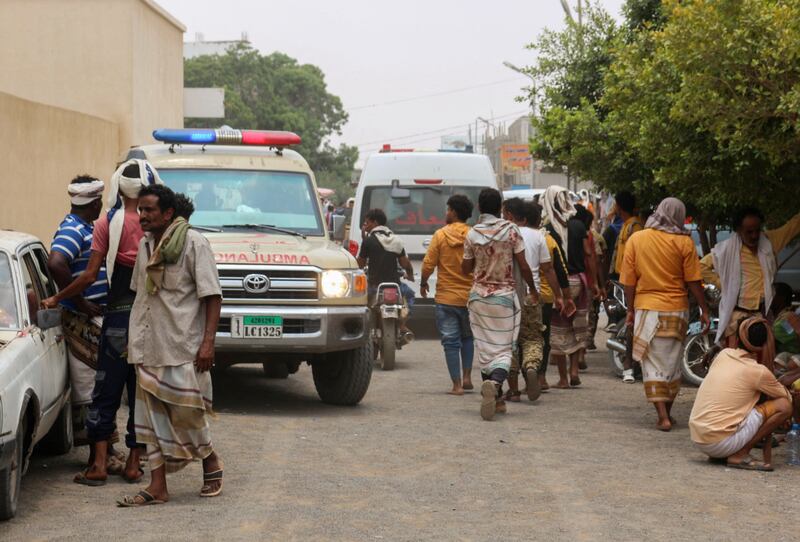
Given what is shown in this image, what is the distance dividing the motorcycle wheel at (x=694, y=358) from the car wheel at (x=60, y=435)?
6794 millimetres

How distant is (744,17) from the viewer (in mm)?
9398

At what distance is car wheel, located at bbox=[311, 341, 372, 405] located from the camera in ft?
36.7

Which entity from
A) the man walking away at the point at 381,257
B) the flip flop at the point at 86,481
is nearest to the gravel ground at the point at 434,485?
the flip flop at the point at 86,481

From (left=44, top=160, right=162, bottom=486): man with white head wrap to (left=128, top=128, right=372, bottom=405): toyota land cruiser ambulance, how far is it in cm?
250

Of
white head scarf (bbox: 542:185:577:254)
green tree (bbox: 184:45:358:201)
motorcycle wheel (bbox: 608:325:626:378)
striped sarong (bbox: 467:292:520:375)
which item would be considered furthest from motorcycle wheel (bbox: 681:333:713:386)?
A: green tree (bbox: 184:45:358:201)

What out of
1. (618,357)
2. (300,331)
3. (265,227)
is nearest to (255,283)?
(300,331)

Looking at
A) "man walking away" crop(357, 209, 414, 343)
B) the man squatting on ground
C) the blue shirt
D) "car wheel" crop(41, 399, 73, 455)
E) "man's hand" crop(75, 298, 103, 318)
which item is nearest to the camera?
"man's hand" crop(75, 298, 103, 318)

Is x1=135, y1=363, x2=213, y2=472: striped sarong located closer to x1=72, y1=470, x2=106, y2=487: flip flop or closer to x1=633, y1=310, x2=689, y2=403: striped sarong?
x1=72, y1=470, x2=106, y2=487: flip flop

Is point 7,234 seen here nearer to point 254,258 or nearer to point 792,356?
point 254,258

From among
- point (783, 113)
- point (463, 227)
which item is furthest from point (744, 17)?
point (463, 227)

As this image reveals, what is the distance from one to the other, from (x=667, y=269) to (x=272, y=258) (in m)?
3.09

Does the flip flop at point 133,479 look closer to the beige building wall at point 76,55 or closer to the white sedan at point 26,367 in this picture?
the white sedan at point 26,367

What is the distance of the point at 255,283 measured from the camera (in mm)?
10422

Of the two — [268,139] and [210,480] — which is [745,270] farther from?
[210,480]
